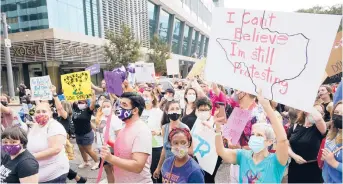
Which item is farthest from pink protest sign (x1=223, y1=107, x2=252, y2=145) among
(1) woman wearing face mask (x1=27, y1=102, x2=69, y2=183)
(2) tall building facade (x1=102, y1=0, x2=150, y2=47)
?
(2) tall building facade (x1=102, y1=0, x2=150, y2=47)

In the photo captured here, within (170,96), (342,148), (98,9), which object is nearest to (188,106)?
(170,96)

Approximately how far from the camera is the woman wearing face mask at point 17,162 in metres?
2.48

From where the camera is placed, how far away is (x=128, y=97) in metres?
2.64

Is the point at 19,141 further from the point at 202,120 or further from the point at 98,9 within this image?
the point at 98,9

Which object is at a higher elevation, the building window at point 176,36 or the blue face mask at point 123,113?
the building window at point 176,36

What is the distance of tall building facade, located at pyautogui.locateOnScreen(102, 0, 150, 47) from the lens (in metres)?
25.0

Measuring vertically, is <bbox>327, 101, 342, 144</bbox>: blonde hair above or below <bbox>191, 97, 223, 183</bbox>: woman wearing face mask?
above

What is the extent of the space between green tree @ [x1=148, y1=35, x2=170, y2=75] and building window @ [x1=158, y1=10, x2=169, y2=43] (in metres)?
7.00

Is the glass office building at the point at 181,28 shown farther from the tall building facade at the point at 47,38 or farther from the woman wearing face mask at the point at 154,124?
the woman wearing face mask at the point at 154,124

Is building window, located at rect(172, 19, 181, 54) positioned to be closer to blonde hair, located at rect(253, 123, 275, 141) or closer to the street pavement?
the street pavement

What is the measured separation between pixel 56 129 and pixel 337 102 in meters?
2.76

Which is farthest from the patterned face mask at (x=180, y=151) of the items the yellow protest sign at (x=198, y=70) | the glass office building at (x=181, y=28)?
the glass office building at (x=181, y=28)

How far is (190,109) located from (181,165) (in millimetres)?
1586

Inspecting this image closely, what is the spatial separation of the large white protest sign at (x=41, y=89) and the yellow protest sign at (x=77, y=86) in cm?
32
